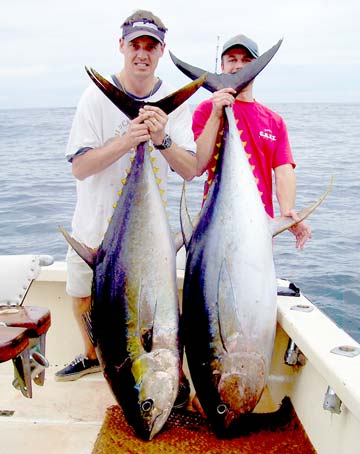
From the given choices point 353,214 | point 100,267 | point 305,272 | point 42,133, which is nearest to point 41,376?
point 100,267

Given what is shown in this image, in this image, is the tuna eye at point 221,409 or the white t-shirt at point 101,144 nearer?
A: the tuna eye at point 221,409

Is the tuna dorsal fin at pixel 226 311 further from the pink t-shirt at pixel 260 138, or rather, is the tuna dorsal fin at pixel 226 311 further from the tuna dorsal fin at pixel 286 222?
the pink t-shirt at pixel 260 138

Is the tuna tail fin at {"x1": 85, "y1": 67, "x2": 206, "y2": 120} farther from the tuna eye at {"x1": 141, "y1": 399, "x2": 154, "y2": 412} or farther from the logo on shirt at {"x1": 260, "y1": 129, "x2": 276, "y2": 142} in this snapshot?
the tuna eye at {"x1": 141, "y1": 399, "x2": 154, "y2": 412}

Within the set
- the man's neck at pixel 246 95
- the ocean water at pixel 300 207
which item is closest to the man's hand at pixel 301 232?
the man's neck at pixel 246 95

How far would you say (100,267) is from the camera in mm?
2418

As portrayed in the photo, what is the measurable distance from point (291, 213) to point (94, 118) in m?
0.94

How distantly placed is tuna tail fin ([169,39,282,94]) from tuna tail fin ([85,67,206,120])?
216mm

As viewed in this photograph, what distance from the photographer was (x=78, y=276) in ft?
9.32

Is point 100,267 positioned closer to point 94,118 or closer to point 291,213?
point 94,118

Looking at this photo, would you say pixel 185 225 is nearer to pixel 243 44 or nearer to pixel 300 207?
pixel 243 44

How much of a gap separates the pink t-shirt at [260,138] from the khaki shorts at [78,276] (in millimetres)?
670

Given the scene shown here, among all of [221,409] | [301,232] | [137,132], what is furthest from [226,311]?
[137,132]

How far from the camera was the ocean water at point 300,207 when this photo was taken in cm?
587

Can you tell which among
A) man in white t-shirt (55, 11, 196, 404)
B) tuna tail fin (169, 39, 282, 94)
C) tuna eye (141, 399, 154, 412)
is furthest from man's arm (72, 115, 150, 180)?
tuna eye (141, 399, 154, 412)
